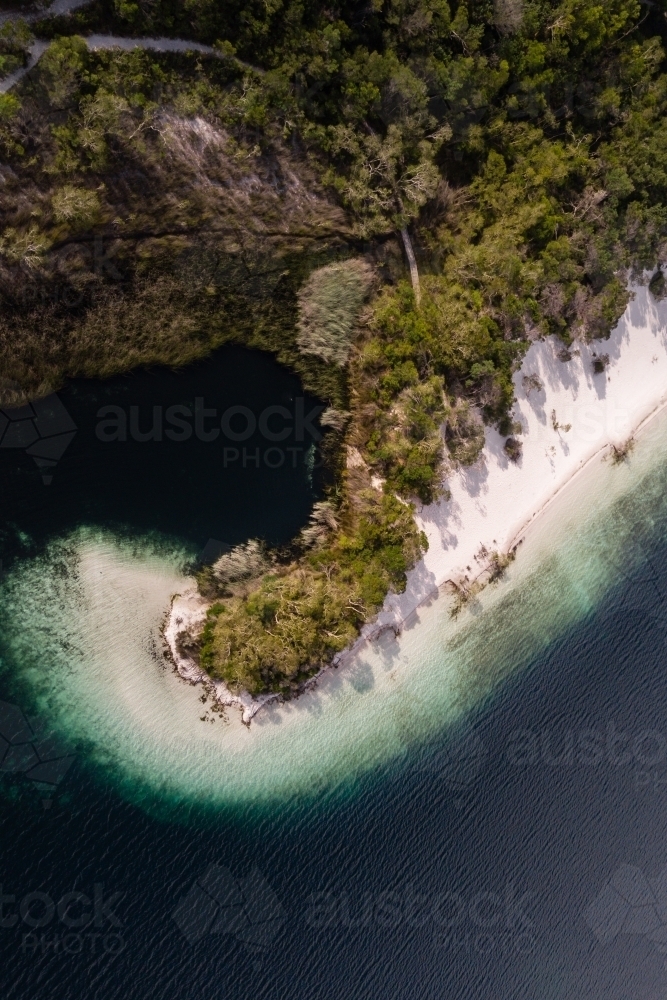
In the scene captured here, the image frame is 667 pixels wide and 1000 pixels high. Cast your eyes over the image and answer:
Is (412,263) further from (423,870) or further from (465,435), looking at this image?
(423,870)

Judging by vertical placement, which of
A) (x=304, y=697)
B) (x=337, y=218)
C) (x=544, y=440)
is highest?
(x=337, y=218)

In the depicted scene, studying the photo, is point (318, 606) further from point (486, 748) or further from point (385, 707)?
point (486, 748)

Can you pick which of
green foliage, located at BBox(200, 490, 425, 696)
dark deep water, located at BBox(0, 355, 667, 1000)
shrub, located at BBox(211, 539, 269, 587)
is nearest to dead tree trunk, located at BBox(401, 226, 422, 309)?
green foliage, located at BBox(200, 490, 425, 696)

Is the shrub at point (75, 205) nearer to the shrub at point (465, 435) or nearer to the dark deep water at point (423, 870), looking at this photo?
the shrub at point (465, 435)

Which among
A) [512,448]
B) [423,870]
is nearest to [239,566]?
[512,448]

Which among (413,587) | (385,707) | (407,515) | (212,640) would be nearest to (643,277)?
(407,515)

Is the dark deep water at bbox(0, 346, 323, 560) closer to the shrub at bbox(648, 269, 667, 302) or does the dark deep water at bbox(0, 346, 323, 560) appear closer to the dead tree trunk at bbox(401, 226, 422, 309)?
the dead tree trunk at bbox(401, 226, 422, 309)

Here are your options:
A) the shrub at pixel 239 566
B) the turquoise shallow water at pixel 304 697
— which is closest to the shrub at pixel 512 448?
the turquoise shallow water at pixel 304 697
